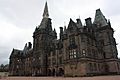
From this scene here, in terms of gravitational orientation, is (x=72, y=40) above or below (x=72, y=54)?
above

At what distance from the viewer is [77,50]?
39344 mm

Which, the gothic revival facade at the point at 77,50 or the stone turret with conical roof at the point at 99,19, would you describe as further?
the stone turret with conical roof at the point at 99,19

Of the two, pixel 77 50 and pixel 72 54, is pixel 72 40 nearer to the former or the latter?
pixel 77 50

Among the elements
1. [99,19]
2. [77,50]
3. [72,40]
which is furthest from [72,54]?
[99,19]

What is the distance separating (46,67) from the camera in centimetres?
6184

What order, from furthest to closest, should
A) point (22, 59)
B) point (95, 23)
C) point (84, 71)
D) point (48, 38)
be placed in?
point (22, 59)
point (48, 38)
point (95, 23)
point (84, 71)

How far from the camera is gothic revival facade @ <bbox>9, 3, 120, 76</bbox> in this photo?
128 ft

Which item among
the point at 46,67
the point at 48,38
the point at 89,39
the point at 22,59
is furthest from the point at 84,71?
the point at 22,59

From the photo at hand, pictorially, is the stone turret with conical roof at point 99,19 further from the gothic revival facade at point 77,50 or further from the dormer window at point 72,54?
the dormer window at point 72,54

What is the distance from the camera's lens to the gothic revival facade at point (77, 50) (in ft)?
128

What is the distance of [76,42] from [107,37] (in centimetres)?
1357

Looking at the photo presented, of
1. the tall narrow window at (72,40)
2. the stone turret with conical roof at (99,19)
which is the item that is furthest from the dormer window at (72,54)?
the stone turret with conical roof at (99,19)

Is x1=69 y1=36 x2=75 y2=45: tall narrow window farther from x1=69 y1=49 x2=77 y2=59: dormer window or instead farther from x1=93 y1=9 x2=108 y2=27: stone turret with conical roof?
x1=93 y1=9 x2=108 y2=27: stone turret with conical roof

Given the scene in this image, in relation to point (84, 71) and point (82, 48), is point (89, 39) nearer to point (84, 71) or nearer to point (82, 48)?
point (82, 48)
